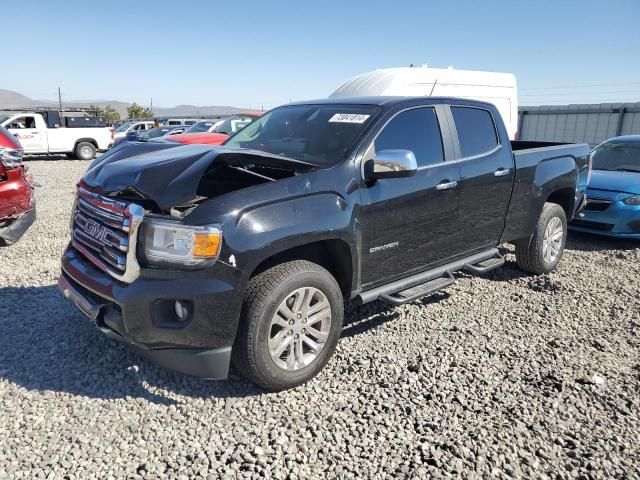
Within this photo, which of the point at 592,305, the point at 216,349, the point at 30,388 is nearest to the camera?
the point at 216,349

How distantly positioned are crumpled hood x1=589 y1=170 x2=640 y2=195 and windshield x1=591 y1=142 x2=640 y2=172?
399mm

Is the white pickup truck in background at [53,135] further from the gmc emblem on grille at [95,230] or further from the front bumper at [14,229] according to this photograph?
the gmc emblem on grille at [95,230]

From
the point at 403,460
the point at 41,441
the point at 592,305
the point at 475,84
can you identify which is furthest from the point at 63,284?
the point at 475,84

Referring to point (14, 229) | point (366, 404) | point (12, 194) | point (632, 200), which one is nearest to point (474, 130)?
point (366, 404)

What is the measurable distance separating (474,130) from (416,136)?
34.8 inches

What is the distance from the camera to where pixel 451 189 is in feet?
13.4

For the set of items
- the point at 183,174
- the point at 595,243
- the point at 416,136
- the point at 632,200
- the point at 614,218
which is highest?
the point at 416,136

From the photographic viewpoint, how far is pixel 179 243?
275 centimetres

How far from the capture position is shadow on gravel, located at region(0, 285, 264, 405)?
10.4 ft

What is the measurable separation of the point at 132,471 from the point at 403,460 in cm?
139

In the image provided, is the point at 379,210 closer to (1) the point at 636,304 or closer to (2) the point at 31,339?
(2) the point at 31,339

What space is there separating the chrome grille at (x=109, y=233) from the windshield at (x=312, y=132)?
4.42 ft

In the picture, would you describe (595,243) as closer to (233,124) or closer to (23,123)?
(233,124)

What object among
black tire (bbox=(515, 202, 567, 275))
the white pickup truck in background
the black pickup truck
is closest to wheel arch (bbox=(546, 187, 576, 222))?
black tire (bbox=(515, 202, 567, 275))
